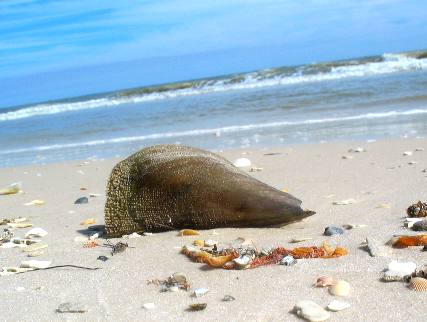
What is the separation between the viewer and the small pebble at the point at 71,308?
2.80 m

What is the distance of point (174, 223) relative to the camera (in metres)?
4.20

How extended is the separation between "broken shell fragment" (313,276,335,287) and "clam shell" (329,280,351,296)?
0.11ft

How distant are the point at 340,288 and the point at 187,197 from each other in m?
1.70

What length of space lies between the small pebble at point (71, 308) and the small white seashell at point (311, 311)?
1.02 meters

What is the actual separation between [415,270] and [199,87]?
29550 mm

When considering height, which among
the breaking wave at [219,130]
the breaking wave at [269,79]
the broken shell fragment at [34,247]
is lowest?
the broken shell fragment at [34,247]

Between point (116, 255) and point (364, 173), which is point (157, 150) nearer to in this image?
point (116, 255)

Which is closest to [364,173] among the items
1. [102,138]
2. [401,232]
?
[401,232]

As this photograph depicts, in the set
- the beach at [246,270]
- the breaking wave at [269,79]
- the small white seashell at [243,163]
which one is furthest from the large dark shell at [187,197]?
the breaking wave at [269,79]

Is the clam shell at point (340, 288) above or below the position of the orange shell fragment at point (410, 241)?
below

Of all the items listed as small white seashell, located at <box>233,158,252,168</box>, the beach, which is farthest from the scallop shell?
small white seashell, located at <box>233,158,252,168</box>

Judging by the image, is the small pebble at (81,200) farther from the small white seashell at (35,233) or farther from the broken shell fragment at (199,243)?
the broken shell fragment at (199,243)

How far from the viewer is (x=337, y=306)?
2.56 metres

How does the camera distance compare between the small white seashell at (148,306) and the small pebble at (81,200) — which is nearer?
the small white seashell at (148,306)
